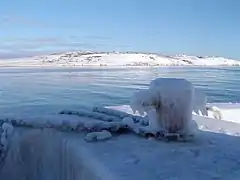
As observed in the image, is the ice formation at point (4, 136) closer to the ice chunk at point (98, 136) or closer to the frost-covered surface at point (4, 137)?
the frost-covered surface at point (4, 137)

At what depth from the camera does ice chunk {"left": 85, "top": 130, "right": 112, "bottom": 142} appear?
7.33ft

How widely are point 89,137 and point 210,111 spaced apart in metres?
2.97

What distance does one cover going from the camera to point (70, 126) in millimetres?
2545

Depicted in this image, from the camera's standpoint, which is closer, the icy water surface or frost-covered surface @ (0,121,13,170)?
frost-covered surface @ (0,121,13,170)

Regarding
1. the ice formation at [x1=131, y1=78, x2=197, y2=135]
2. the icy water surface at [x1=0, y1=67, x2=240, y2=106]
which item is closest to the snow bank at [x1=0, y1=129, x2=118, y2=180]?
the ice formation at [x1=131, y1=78, x2=197, y2=135]

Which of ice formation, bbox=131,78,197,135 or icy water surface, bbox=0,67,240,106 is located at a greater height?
ice formation, bbox=131,78,197,135

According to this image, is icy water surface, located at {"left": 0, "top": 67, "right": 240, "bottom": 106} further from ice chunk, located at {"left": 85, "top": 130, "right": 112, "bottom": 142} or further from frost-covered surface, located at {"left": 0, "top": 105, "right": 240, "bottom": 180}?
ice chunk, located at {"left": 85, "top": 130, "right": 112, "bottom": 142}

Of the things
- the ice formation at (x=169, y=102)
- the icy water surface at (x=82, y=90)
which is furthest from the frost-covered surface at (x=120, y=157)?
the icy water surface at (x=82, y=90)

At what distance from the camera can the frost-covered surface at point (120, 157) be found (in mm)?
1621

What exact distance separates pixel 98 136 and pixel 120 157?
0.45 meters

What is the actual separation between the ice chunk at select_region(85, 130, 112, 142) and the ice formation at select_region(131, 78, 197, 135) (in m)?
0.28

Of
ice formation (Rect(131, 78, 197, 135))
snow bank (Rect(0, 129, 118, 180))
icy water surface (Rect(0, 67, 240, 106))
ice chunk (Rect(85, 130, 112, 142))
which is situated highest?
ice formation (Rect(131, 78, 197, 135))

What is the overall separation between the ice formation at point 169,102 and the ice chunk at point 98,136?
0.28 meters

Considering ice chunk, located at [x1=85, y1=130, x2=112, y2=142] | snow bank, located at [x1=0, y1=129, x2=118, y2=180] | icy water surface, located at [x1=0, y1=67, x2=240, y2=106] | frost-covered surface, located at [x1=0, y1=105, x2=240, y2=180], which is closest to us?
frost-covered surface, located at [x1=0, y1=105, x2=240, y2=180]
